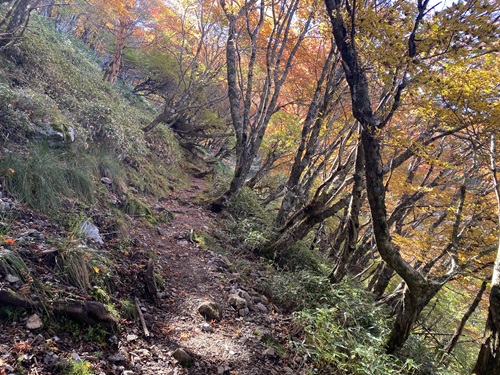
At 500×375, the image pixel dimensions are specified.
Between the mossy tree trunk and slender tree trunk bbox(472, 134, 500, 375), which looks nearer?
slender tree trunk bbox(472, 134, 500, 375)

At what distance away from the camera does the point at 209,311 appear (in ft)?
11.4

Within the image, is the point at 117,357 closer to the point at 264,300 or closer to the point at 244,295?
the point at 244,295

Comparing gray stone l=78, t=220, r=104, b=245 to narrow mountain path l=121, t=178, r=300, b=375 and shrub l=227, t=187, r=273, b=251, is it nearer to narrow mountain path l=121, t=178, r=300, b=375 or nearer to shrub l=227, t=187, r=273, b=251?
narrow mountain path l=121, t=178, r=300, b=375

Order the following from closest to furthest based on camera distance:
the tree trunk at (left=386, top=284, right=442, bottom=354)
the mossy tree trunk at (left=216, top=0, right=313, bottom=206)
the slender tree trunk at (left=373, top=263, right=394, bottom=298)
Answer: the tree trunk at (left=386, top=284, right=442, bottom=354)
the mossy tree trunk at (left=216, top=0, right=313, bottom=206)
the slender tree trunk at (left=373, top=263, right=394, bottom=298)

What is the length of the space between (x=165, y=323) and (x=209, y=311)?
53 centimetres

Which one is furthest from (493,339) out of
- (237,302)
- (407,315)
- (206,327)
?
(206,327)

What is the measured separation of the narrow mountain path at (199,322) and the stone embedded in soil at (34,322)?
645 millimetres

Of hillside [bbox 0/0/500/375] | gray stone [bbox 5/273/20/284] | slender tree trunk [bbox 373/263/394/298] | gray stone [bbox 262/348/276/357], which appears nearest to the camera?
gray stone [bbox 5/273/20/284]

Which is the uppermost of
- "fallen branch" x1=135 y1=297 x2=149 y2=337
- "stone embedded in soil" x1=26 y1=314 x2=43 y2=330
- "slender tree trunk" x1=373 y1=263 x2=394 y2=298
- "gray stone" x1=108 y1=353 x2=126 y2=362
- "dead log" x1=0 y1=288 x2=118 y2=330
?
"slender tree trunk" x1=373 y1=263 x2=394 y2=298

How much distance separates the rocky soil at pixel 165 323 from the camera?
214 cm

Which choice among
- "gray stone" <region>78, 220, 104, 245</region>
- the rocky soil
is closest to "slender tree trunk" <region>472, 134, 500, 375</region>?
the rocky soil

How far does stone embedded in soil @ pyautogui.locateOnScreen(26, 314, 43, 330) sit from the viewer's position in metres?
2.14

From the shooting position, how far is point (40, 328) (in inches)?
86.1

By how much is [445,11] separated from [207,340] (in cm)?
407
